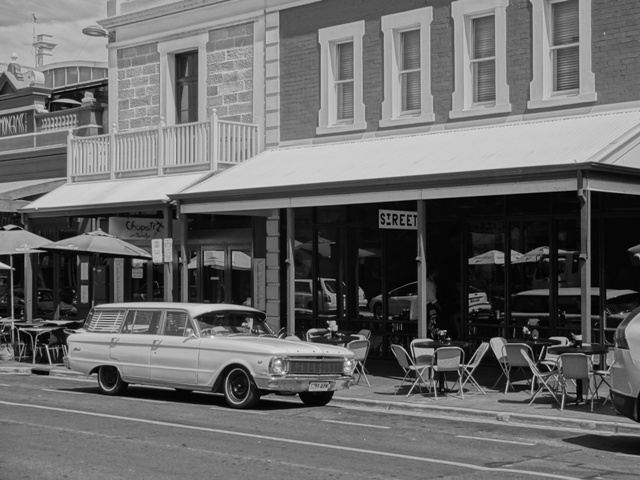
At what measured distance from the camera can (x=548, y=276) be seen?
62.0 ft

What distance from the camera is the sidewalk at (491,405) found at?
13.4 meters

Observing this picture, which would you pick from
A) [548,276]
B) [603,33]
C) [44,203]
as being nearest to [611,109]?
[603,33]

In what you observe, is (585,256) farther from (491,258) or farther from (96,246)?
(96,246)

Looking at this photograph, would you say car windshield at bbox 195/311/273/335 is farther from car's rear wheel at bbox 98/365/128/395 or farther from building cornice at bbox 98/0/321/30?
building cornice at bbox 98/0/321/30

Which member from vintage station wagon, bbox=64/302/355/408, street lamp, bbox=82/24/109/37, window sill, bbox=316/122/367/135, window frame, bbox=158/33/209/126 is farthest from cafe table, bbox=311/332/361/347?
street lamp, bbox=82/24/109/37

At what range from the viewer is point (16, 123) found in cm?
3014

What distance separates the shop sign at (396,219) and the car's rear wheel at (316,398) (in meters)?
3.89

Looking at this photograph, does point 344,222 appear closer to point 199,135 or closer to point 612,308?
point 199,135

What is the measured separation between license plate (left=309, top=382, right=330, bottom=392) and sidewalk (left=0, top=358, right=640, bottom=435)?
1.02 metres

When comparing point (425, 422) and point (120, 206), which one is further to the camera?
point (120, 206)

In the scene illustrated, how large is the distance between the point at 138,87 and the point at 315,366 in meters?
13.5

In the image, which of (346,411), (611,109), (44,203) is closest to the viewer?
A: (346,411)

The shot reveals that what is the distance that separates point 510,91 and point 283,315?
284 inches

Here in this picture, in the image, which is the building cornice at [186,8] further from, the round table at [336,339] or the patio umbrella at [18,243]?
the round table at [336,339]
